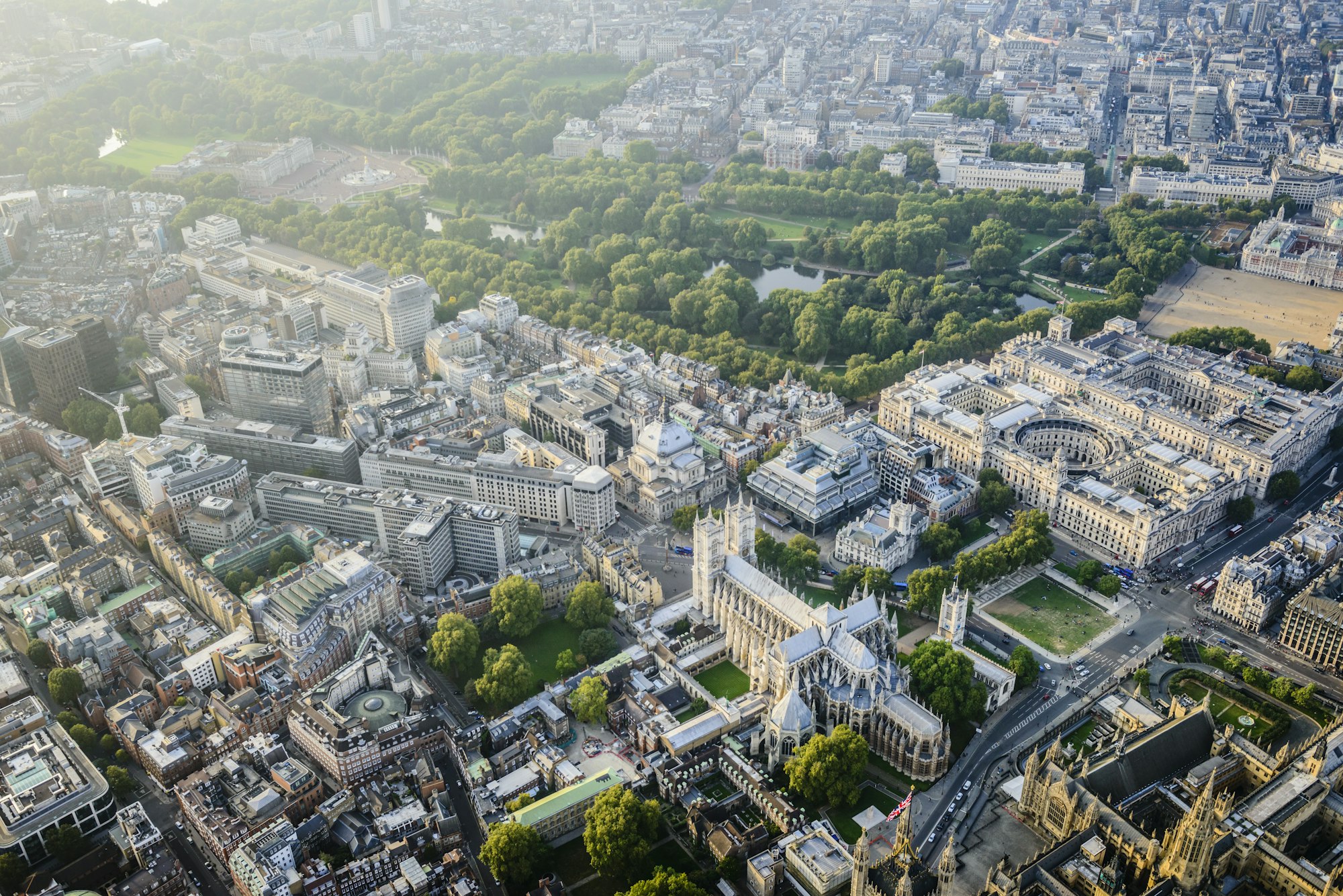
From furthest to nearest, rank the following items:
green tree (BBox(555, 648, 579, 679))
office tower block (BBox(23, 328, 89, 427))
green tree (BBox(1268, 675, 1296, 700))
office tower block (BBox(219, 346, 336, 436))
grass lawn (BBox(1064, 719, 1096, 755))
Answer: office tower block (BBox(23, 328, 89, 427)), office tower block (BBox(219, 346, 336, 436)), green tree (BBox(555, 648, 579, 679)), green tree (BBox(1268, 675, 1296, 700)), grass lawn (BBox(1064, 719, 1096, 755))

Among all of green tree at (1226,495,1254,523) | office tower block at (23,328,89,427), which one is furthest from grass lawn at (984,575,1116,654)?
office tower block at (23,328,89,427)

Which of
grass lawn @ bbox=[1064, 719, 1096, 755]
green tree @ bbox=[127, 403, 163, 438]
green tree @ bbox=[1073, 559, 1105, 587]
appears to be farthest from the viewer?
green tree @ bbox=[127, 403, 163, 438]

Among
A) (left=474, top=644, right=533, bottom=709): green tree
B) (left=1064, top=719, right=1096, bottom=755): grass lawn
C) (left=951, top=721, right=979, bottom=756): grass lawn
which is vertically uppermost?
(left=474, top=644, right=533, bottom=709): green tree

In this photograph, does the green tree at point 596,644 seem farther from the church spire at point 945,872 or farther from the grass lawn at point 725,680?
the church spire at point 945,872

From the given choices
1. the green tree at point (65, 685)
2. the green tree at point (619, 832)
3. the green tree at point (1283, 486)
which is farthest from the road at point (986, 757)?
the green tree at point (65, 685)

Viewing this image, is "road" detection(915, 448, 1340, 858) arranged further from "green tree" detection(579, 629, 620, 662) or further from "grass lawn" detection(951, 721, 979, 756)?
"green tree" detection(579, 629, 620, 662)

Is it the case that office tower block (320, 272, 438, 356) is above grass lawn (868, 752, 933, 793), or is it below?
above
